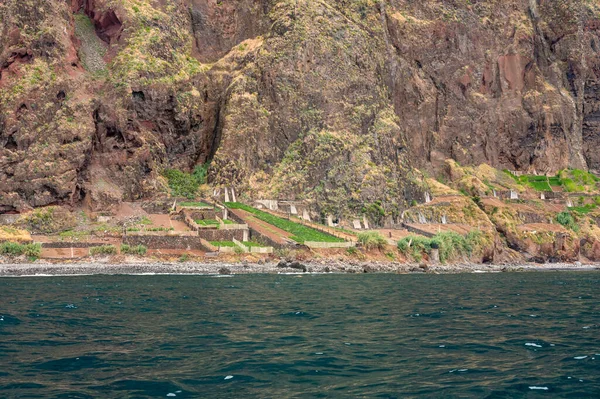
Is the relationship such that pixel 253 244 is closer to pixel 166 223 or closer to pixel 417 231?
pixel 166 223

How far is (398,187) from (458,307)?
84.4 metres

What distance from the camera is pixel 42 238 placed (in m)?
83.9

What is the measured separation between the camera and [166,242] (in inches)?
3243

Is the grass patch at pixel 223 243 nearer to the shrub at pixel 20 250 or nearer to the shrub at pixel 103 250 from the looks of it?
the shrub at pixel 103 250

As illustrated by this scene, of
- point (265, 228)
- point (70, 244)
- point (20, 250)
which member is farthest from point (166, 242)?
point (20, 250)

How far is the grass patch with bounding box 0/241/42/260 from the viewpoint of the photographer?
75875 millimetres

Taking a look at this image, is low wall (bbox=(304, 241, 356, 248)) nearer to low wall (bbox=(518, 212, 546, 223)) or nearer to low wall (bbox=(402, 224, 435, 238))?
low wall (bbox=(402, 224, 435, 238))

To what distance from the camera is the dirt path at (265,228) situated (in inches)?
3473

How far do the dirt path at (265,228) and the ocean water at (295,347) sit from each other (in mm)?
47879

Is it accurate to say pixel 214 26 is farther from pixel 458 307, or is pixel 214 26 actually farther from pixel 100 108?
pixel 458 307

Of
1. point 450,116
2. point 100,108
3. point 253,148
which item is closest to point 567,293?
point 253,148

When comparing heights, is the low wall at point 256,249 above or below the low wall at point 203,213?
below

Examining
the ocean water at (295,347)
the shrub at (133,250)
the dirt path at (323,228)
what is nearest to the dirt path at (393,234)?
the dirt path at (323,228)

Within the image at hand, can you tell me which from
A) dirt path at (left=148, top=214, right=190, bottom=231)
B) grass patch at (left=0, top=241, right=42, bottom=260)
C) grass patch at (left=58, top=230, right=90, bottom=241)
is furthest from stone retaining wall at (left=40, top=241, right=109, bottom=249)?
dirt path at (left=148, top=214, right=190, bottom=231)
